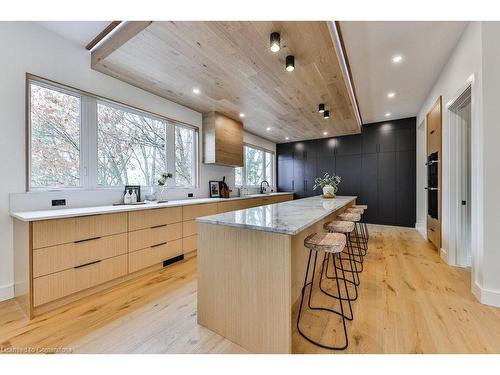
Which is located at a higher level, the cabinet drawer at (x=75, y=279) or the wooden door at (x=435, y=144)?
the wooden door at (x=435, y=144)

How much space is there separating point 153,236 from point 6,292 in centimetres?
131

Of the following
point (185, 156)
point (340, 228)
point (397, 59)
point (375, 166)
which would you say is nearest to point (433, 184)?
point (397, 59)

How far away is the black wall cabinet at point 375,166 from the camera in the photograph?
5320mm

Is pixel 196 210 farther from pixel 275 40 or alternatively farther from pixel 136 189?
pixel 275 40

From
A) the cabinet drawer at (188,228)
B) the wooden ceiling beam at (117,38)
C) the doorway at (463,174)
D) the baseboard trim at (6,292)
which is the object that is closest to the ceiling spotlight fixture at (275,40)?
the wooden ceiling beam at (117,38)

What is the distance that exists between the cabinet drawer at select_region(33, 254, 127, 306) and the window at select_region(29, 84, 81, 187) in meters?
1.02

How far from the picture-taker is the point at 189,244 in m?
3.21

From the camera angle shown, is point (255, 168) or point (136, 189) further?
point (255, 168)

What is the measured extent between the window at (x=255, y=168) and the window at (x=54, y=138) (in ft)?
→ 11.0

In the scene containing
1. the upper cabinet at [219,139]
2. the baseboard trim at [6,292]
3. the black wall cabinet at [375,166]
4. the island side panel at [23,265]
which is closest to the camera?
the island side panel at [23,265]

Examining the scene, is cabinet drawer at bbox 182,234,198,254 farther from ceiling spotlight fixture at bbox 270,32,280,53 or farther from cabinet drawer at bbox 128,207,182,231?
ceiling spotlight fixture at bbox 270,32,280,53

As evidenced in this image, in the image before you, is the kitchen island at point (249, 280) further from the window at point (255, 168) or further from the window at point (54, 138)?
the window at point (255, 168)

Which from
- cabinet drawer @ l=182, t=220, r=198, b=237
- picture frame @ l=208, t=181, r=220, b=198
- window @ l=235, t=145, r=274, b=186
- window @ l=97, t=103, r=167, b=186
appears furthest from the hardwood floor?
window @ l=235, t=145, r=274, b=186
